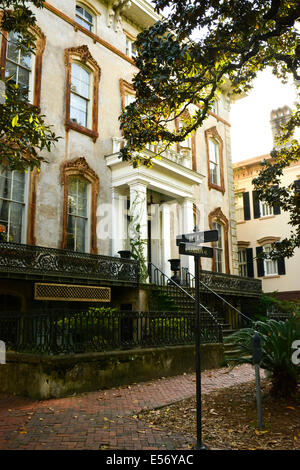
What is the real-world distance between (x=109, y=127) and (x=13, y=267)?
305 inches

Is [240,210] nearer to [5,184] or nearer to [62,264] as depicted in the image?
[62,264]

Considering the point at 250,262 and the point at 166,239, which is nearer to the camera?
the point at 166,239

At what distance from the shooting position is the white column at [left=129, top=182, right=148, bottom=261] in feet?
44.8

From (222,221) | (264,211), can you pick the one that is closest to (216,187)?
(222,221)

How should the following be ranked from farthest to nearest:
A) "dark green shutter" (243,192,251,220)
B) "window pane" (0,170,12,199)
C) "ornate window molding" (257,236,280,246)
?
"dark green shutter" (243,192,251,220), "ornate window molding" (257,236,280,246), "window pane" (0,170,12,199)

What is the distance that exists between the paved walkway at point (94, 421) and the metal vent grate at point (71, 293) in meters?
3.64

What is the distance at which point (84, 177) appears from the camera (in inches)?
562

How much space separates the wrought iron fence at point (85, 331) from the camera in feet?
23.5

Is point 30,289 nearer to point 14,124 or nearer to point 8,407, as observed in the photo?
point 8,407

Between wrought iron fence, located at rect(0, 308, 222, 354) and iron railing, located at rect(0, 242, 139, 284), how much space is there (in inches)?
86.5

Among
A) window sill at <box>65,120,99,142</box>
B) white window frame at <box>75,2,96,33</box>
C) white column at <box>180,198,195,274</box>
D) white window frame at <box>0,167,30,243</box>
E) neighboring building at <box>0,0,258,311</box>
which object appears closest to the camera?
neighboring building at <box>0,0,258,311</box>

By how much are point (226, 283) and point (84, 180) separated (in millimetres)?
7437

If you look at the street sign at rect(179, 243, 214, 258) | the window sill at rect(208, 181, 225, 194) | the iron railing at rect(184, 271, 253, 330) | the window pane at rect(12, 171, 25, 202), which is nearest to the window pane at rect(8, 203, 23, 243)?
the window pane at rect(12, 171, 25, 202)
